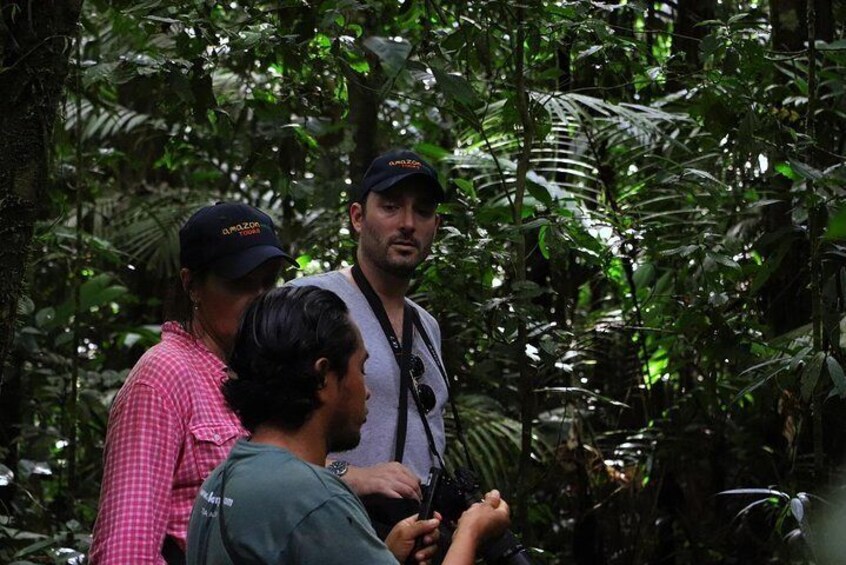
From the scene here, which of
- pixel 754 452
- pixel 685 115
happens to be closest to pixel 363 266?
pixel 685 115

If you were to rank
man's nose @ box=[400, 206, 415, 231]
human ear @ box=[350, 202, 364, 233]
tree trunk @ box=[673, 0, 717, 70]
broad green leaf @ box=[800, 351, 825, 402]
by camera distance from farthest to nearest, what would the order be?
tree trunk @ box=[673, 0, 717, 70], human ear @ box=[350, 202, 364, 233], man's nose @ box=[400, 206, 415, 231], broad green leaf @ box=[800, 351, 825, 402]

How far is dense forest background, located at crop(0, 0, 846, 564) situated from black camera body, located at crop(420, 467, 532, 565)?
1.13 meters

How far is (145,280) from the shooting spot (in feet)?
26.3

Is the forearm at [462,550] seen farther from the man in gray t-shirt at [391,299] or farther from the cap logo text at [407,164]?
the cap logo text at [407,164]

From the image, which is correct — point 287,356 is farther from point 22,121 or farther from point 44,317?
point 44,317

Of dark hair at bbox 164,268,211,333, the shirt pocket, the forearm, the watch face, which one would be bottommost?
the watch face

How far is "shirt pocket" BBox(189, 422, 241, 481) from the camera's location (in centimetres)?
236

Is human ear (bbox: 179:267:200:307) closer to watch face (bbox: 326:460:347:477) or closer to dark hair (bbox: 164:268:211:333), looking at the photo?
dark hair (bbox: 164:268:211:333)

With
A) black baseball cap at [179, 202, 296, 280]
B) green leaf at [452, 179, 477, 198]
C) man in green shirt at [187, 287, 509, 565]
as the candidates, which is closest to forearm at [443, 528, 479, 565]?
man in green shirt at [187, 287, 509, 565]

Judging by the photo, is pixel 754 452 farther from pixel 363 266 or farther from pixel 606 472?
pixel 363 266

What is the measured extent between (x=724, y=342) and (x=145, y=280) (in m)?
5.19

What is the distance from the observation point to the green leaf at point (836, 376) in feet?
10.5

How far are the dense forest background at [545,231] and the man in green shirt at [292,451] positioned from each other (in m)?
1.21

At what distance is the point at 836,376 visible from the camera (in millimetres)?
3221
